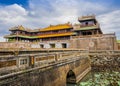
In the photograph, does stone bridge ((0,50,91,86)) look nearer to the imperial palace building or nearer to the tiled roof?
the imperial palace building

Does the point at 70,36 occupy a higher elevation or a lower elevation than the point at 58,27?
lower

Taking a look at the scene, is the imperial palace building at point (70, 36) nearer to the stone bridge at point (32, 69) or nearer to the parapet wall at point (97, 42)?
the parapet wall at point (97, 42)

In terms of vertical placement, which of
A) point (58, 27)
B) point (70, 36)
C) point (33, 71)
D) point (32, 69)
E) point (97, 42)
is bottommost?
point (33, 71)

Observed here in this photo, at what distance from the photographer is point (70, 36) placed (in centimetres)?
3825

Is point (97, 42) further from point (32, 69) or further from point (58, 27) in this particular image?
point (32, 69)

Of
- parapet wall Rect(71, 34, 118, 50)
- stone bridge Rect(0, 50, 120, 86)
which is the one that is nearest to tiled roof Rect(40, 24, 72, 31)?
parapet wall Rect(71, 34, 118, 50)

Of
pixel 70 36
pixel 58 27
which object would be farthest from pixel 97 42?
pixel 58 27

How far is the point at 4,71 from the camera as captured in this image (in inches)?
219

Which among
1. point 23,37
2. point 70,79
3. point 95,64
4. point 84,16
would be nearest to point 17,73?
point 70,79

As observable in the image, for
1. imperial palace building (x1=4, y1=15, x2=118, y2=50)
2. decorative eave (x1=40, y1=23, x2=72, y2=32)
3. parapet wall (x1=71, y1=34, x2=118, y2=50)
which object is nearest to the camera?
parapet wall (x1=71, y1=34, x2=118, y2=50)

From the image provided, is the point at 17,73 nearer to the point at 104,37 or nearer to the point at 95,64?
the point at 95,64

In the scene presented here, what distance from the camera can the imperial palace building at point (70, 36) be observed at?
31.9 metres

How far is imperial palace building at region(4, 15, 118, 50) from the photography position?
31.9m

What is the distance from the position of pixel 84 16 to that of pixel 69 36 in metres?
7.48
